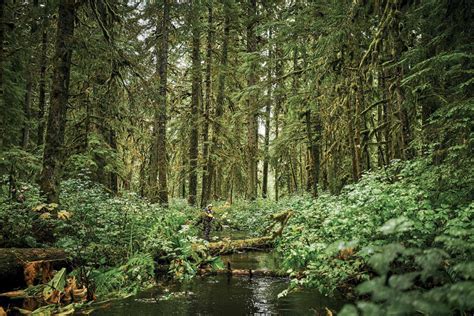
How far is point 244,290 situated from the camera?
7191 millimetres

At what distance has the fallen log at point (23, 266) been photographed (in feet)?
21.0

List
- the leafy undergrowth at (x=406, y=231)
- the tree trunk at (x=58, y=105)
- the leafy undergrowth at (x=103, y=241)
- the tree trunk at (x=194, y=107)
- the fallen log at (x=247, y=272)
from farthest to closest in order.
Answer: the tree trunk at (x=194, y=107)
the tree trunk at (x=58, y=105)
the fallen log at (x=247, y=272)
the leafy undergrowth at (x=103, y=241)
the leafy undergrowth at (x=406, y=231)

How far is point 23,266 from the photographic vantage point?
6.57 meters

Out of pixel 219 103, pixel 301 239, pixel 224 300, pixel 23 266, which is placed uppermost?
pixel 219 103

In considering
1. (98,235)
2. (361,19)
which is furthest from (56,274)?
(361,19)

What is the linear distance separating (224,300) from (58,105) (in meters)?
6.11

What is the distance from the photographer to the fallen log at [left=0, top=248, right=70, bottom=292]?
6.39m

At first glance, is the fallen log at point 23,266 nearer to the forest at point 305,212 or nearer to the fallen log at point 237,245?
the forest at point 305,212

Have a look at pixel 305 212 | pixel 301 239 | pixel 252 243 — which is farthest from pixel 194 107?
pixel 301 239

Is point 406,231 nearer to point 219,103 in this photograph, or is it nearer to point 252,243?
point 252,243

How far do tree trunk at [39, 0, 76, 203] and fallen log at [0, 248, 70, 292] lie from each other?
2082 millimetres

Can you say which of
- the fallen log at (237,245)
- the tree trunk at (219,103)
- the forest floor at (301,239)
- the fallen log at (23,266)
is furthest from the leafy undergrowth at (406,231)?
the tree trunk at (219,103)

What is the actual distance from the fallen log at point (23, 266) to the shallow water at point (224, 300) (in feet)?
4.92

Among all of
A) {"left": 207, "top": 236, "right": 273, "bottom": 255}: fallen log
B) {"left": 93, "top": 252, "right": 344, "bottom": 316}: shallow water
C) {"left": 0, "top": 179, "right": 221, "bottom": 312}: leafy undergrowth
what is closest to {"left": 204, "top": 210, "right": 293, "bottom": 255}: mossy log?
{"left": 207, "top": 236, "right": 273, "bottom": 255}: fallen log
